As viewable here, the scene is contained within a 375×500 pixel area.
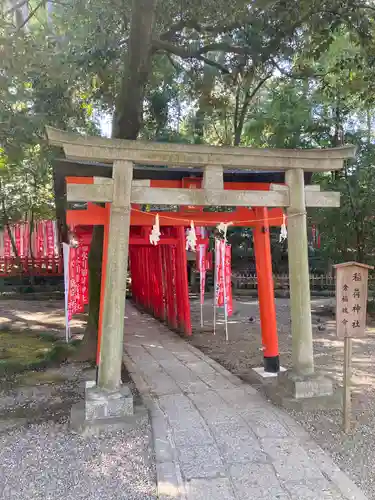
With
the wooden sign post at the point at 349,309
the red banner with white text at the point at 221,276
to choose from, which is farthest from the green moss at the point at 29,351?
the wooden sign post at the point at 349,309

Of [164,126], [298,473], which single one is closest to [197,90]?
[164,126]

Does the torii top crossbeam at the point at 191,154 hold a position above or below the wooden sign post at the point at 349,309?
above

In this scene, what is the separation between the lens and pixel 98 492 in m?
3.54

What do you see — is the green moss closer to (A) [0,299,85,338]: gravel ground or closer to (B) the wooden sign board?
(A) [0,299,85,338]: gravel ground

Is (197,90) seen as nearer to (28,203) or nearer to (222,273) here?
(222,273)

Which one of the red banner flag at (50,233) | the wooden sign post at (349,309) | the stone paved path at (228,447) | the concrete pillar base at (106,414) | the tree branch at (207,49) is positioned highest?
the tree branch at (207,49)

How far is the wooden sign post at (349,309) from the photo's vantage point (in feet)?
15.3

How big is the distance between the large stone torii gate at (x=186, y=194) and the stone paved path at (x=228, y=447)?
776 mm

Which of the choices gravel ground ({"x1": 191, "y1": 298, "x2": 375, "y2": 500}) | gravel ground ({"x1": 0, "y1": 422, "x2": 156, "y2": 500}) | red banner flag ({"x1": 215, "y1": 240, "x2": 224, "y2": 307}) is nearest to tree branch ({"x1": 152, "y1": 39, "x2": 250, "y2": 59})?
red banner flag ({"x1": 215, "y1": 240, "x2": 224, "y2": 307})

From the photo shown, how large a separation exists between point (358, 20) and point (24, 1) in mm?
5564

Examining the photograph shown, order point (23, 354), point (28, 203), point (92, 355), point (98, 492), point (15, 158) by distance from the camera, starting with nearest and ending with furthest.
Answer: point (98, 492) → point (15, 158) → point (92, 355) → point (23, 354) → point (28, 203)

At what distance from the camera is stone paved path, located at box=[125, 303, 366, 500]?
347 cm

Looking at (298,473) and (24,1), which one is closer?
(298,473)

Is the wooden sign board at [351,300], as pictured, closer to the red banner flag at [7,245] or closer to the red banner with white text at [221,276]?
the red banner with white text at [221,276]
